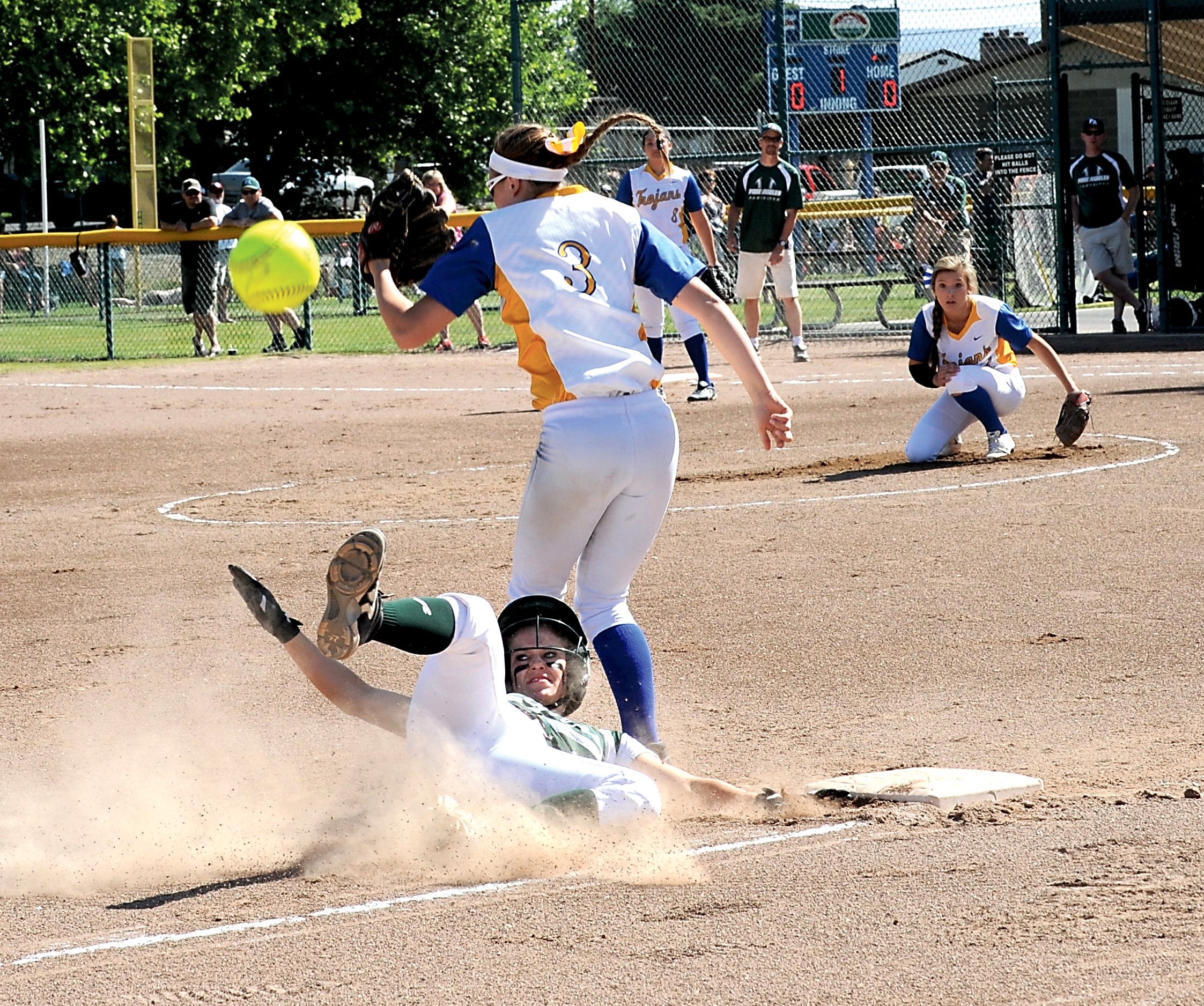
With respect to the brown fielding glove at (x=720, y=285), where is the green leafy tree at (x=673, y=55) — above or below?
above

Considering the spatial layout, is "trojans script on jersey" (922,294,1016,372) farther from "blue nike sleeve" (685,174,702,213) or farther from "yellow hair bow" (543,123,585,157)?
"yellow hair bow" (543,123,585,157)

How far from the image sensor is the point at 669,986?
343 cm

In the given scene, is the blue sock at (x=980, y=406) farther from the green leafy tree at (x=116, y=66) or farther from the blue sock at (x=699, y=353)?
the green leafy tree at (x=116, y=66)

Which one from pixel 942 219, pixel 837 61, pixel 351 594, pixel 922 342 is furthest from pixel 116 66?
pixel 351 594

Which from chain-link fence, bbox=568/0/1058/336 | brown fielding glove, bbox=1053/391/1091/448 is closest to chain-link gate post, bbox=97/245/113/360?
chain-link fence, bbox=568/0/1058/336

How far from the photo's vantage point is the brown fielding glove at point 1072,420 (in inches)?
424

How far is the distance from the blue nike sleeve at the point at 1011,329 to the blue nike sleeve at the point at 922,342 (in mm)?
421

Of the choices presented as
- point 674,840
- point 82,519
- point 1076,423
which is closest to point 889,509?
point 1076,423

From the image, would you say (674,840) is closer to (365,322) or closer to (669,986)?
(669,986)

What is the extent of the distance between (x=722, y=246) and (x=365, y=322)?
19.3ft

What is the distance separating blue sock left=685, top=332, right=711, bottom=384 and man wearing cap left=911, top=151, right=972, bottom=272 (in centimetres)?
798

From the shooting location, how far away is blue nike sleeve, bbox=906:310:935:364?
11.0 m

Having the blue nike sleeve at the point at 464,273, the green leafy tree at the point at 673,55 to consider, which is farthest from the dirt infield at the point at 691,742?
the green leafy tree at the point at 673,55

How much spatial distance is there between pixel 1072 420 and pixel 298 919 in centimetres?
802
